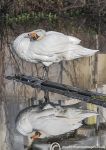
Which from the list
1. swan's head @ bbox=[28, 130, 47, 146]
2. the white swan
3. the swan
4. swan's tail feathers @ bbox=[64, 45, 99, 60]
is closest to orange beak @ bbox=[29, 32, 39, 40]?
the white swan

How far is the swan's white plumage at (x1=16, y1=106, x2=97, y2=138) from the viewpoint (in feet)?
8.00

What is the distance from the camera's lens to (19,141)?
2.46 meters

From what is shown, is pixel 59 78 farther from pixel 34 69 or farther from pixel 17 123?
pixel 17 123

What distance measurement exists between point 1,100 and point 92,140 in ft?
1.77

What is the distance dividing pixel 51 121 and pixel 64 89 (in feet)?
0.83

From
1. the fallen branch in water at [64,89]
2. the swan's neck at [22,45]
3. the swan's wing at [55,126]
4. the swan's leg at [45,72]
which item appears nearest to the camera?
the swan's wing at [55,126]

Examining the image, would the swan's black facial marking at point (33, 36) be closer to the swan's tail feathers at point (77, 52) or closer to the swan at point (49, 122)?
the swan's tail feathers at point (77, 52)

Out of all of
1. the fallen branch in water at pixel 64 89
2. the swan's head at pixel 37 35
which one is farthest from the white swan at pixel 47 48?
the fallen branch in water at pixel 64 89

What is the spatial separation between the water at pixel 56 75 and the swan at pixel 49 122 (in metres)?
0.05

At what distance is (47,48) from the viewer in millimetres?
2629

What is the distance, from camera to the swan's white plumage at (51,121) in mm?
2439

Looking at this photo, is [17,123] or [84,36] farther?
[84,36]

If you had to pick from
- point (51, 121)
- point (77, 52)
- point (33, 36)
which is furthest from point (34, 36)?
point (51, 121)

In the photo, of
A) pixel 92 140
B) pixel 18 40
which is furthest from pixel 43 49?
pixel 92 140
